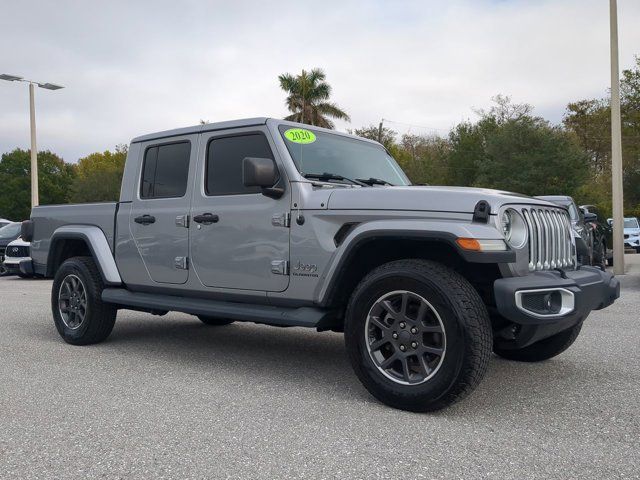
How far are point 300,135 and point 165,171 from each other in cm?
142

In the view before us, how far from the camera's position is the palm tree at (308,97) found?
131ft

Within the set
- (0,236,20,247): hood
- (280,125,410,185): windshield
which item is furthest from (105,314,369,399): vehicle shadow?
(0,236,20,247): hood

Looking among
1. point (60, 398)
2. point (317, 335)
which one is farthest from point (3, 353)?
point (317, 335)

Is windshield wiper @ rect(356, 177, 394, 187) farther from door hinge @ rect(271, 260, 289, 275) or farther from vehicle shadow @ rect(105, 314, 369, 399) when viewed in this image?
vehicle shadow @ rect(105, 314, 369, 399)

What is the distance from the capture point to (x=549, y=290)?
12.6ft

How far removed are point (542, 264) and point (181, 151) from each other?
10.6ft

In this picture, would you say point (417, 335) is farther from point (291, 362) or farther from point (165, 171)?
point (165, 171)

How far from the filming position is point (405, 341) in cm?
405

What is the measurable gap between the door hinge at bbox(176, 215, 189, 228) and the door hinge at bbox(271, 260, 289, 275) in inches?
41.4

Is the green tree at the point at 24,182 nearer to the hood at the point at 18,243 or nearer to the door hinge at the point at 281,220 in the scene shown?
the hood at the point at 18,243

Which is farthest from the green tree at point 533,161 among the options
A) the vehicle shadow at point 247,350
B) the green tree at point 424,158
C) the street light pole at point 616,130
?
the vehicle shadow at point 247,350

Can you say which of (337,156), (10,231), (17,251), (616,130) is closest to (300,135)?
(337,156)

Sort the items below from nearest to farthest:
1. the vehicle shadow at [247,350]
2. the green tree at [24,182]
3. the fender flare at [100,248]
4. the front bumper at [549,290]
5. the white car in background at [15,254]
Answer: the front bumper at [549,290]
the vehicle shadow at [247,350]
the fender flare at [100,248]
the white car in background at [15,254]
the green tree at [24,182]

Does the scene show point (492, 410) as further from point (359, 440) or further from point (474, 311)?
point (359, 440)
